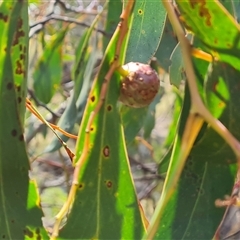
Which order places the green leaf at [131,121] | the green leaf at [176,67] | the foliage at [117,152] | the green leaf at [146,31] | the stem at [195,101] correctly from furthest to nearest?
the green leaf at [131,121]
the green leaf at [176,67]
the green leaf at [146,31]
the foliage at [117,152]
the stem at [195,101]

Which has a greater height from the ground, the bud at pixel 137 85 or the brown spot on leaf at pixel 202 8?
the brown spot on leaf at pixel 202 8

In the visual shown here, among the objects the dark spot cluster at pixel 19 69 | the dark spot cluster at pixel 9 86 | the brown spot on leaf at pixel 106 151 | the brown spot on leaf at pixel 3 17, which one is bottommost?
the brown spot on leaf at pixel 106 151

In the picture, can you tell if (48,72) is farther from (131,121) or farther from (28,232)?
(28,232)

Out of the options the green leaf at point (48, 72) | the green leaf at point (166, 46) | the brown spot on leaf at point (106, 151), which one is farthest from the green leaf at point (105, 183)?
the green leaf at point (48, 72)

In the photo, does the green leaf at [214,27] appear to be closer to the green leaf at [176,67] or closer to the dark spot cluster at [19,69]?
the dark spot cluster at [19,69]

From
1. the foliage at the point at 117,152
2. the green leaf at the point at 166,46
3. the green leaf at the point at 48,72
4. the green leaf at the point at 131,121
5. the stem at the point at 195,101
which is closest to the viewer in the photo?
the stem at the point at 195,101

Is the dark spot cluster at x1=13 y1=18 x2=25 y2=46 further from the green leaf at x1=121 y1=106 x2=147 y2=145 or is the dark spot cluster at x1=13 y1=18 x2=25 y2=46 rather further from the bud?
the green leaf at x1=121 y1=106 x2=147 y2=145

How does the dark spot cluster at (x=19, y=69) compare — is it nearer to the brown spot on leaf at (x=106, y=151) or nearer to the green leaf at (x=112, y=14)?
the brown spot on leaf at (x=106, y=151)

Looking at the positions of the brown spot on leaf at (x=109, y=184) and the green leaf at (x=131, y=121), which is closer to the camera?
the brown spot on leaf at (x=109, y=184)
